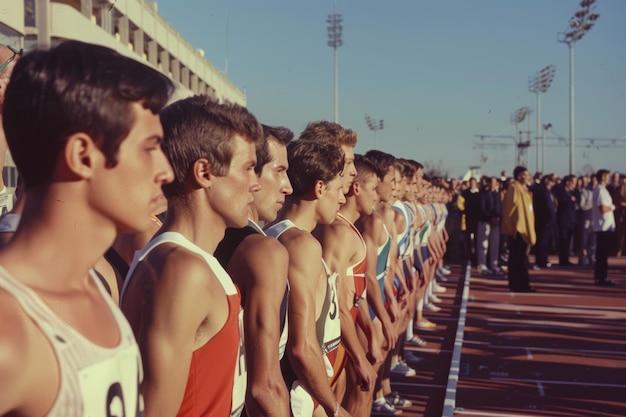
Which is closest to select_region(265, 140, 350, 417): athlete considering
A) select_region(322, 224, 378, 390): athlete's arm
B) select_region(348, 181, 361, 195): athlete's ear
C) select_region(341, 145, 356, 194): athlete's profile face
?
select_region(322, 224, 378, 390): athlete's arm

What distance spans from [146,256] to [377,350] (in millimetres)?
3390

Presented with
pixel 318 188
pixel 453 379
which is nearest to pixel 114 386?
pixel 318 188

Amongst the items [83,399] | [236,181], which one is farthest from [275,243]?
[83,399]

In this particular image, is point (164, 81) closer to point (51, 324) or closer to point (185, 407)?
point (51, 324)

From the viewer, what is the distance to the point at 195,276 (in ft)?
7.54

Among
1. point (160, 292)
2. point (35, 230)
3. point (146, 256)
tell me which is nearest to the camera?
point (35, 230)

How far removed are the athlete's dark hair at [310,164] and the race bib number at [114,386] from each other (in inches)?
102

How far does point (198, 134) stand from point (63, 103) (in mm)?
1129

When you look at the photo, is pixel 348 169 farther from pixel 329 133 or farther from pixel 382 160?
pixel 382 160

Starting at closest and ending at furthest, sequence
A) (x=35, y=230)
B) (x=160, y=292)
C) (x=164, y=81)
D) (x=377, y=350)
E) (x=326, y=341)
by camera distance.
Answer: (x=35, y=230), (x=164, y=81), (x=160, y=292), (x=326, y=341), (x=377, y=350)

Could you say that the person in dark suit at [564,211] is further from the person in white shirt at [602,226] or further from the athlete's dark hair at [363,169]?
the athlete's dark hair at [363,169]

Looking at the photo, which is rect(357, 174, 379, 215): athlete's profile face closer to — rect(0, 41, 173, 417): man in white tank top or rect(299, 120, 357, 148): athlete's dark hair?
rect(299, 120, 357, 148): athlete's dark hair

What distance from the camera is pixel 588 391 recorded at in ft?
27.5

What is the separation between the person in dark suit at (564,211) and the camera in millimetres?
21516
